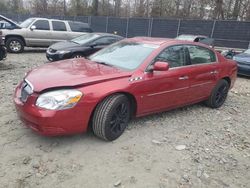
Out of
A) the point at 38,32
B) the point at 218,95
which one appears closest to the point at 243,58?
the point at 218,95

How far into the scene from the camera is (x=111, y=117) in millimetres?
3920

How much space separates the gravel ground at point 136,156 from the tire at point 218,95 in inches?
37.1

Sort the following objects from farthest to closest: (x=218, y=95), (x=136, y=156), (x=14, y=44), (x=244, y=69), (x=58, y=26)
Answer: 1. (x=58, y=26)
2. (x=14, y=44)
3. (x=244, y=69)
4. (x=218, y=95)
5. (x=136, y=156)

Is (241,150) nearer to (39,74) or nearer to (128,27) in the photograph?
(39,74)

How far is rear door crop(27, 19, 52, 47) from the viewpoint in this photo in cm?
1265

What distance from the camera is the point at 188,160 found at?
381 cm

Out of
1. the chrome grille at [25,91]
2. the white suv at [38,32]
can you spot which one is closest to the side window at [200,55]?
the chrome grille at [25,91]

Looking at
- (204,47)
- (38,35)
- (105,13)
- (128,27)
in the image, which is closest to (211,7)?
(128,27)

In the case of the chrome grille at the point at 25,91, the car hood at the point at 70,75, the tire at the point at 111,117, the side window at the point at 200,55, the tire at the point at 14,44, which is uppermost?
the side window at the point at 200,55

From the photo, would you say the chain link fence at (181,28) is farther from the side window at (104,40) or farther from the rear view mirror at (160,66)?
the rear view mirror at (160,66)

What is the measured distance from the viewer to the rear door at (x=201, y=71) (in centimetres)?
529

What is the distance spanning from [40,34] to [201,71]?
9551 mm

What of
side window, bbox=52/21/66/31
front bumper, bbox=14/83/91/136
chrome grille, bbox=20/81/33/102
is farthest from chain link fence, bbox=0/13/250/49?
chrome grille, bbox=20/81/33/102

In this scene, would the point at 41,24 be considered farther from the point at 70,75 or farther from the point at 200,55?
the point at 70,75
